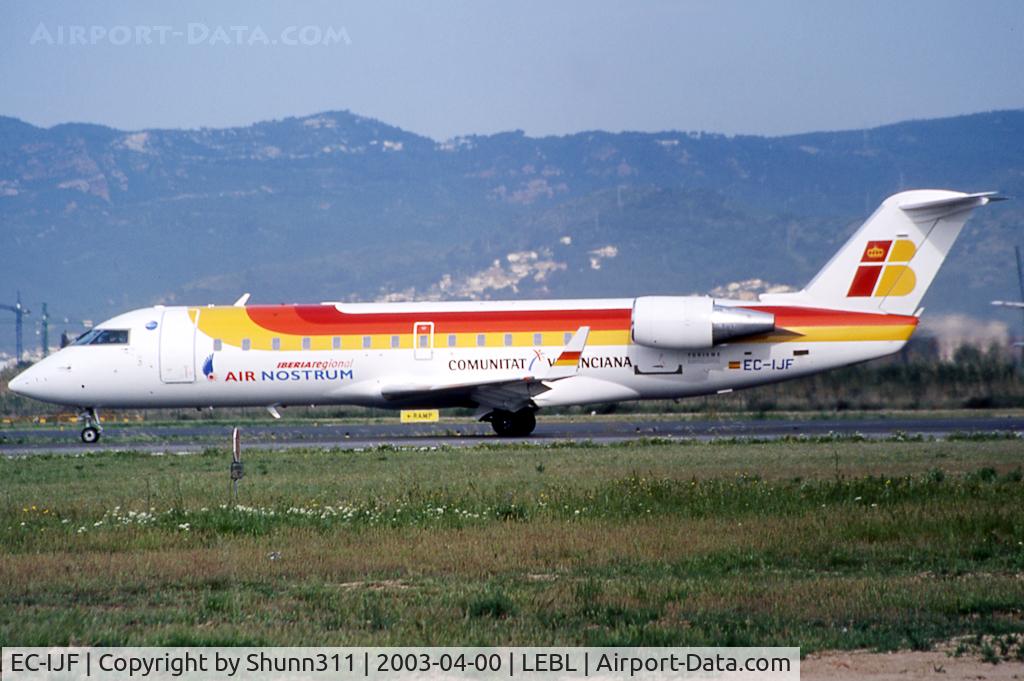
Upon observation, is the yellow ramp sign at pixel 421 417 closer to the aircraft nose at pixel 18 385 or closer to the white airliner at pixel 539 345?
the white airliner at pixel 539 345

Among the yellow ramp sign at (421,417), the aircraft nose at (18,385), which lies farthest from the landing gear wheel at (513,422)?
the yellow ramp sign at (421,417)

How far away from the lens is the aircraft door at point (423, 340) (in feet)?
112

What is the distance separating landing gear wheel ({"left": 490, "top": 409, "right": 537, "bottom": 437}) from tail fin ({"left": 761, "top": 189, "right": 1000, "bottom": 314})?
24.5ft

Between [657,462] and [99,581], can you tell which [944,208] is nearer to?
[657,462]

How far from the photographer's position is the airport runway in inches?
1318

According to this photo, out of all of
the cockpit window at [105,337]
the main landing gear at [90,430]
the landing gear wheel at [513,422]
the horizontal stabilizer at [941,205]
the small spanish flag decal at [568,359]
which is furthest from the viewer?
the main landing gear at [90,430]

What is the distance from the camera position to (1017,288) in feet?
245

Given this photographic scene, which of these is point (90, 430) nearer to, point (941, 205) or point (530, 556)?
point (941, 205)

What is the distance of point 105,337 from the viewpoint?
118 ft

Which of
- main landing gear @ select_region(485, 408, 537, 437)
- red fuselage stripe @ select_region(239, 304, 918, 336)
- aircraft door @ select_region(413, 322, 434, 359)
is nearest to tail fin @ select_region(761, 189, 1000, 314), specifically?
red fuselage stripe @ select_region(239, 304, 918, 336)

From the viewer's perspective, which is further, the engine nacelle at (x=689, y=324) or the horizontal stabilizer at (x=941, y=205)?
the horizontal stabilizer at (x=941, y=205)

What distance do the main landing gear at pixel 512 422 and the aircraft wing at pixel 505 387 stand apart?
10.5 inches

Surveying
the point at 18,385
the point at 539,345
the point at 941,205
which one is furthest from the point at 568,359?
the point at 18,385

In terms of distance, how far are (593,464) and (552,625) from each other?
14.1 meters
